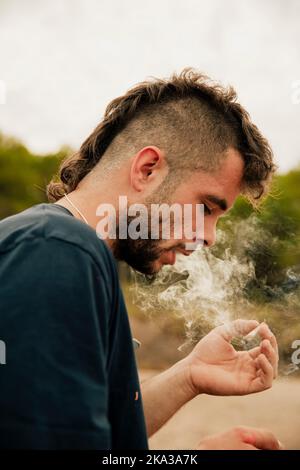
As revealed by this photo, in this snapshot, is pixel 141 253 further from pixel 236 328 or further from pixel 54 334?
pixel 54 334

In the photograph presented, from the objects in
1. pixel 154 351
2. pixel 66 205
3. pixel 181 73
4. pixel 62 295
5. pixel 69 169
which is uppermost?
pixel 181 73

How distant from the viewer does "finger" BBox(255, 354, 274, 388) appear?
2229 millimetres

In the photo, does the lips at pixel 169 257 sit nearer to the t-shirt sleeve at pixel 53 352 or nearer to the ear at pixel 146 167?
the ear at pixel 146 167

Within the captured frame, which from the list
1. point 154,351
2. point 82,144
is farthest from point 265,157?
point 154,351

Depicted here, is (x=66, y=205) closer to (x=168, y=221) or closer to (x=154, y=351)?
(x=168, y=221)

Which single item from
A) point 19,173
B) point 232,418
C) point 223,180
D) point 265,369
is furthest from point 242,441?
point 19,173

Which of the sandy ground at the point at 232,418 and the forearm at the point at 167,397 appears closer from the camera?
the forearm at the point at 167,397

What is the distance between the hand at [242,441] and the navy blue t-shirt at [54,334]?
55 centimetres

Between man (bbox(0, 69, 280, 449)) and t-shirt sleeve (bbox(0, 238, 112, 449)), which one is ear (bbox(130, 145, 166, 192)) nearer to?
man (bbox(0, 69, 280, 449))

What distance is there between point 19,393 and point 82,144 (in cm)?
156

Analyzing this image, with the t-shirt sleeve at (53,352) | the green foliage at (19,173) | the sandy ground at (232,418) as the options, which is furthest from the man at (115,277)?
the green foliage at (19,173)

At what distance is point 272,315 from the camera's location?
3.14 m

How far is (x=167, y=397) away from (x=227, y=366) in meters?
0.30

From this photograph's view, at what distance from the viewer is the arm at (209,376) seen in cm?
235
